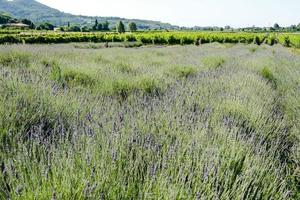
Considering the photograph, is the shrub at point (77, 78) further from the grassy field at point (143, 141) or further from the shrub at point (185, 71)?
the shrub at point (185, 71)

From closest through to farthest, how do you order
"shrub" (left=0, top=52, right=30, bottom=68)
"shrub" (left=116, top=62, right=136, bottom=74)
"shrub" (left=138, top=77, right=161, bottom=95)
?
"shrub" (left=138, top=77, right=161, bottom=95) < "shrub" (left=116, top=62, right=136, bottom=74) < "shrub" (left=0, top=52, right=30, bottom=68)

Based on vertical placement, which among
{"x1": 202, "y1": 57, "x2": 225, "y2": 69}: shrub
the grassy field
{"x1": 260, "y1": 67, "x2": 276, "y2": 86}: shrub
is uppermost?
the grassy field

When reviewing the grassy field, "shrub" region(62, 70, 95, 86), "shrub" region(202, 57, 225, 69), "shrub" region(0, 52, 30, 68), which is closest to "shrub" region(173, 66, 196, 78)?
the grassy field

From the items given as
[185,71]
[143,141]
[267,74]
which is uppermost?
[143,141]

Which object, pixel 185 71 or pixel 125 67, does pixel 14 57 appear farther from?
pixel 185 71

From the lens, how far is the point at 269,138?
154 inches

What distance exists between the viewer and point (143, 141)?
2598mm

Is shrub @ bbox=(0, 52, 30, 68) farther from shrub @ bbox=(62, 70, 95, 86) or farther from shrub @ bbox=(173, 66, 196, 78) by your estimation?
shrub @ bbox=(173, 66, 196, 78)

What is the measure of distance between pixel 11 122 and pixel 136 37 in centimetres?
4148

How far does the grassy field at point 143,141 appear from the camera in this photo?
6.22ft

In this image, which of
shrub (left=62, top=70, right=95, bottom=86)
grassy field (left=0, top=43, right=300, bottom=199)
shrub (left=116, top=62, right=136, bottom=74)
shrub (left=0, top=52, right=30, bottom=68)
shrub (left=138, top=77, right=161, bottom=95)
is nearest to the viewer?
grassy field (left=0, top=43, right=300, bottom=199)

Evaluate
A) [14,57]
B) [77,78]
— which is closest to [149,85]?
[77,78]

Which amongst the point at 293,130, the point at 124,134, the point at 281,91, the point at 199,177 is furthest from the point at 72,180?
the point at 281,91

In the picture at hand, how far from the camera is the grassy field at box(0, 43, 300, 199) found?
190cm
